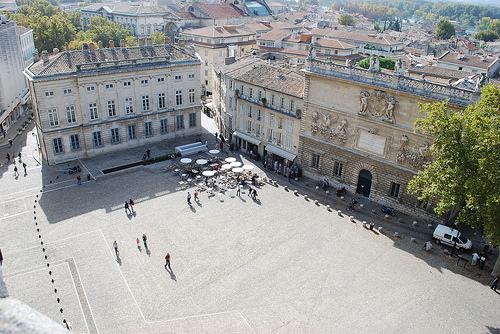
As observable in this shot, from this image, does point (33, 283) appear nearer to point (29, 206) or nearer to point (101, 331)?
point (101, 331)

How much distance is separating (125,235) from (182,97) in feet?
94.5

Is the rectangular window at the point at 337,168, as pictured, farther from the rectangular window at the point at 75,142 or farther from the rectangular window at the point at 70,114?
the rectangular window at the point at 70,114

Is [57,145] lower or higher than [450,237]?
higher

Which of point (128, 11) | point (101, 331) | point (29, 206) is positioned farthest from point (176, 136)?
point (128, 11)

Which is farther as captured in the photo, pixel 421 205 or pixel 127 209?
pixel 127 209

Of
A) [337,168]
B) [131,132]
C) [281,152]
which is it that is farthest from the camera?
[131,132]

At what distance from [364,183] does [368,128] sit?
6648 mm

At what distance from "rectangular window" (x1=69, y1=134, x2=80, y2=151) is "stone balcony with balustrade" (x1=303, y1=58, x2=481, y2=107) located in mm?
31489

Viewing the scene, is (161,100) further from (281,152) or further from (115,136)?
(281,152)

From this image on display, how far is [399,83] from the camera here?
129 feet

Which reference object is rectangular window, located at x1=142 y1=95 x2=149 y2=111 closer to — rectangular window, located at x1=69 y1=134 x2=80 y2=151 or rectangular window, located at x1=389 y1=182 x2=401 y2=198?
rectangular window, located at x1=69 y1=134 x2=80 y2=151

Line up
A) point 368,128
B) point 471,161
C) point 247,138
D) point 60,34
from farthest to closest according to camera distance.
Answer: point 60,34
point 247,138
point 368,128
point 471,161

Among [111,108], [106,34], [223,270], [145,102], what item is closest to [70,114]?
[111,108]

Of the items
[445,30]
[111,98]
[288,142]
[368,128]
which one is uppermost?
[368,128]
